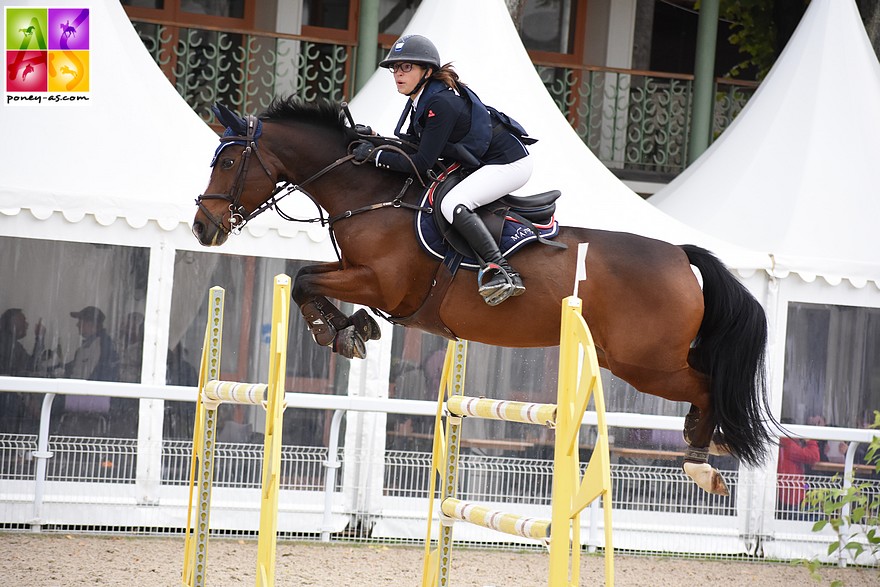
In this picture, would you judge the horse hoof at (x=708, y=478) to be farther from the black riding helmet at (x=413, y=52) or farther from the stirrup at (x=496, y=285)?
the black riding helmet at (x=413, y=52)

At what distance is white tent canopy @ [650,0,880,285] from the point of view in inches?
311

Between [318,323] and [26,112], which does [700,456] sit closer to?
[318,323]

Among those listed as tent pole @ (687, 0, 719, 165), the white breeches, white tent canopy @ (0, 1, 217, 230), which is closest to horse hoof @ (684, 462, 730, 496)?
the white breeches

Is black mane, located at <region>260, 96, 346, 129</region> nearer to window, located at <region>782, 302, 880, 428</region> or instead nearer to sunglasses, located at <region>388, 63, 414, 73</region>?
sunglasses, located at <region>388, 63, 414, 73</region>

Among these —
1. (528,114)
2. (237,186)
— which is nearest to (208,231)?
(237,186)

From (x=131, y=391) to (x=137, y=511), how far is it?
0.86 m

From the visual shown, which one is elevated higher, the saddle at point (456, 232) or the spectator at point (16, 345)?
the saddle at point (456, 232)

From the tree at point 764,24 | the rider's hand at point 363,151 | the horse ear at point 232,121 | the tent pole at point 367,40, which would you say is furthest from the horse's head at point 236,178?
the tree at point 764,24

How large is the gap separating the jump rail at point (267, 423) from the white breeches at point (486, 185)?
0.74 meters

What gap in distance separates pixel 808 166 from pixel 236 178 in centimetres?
526

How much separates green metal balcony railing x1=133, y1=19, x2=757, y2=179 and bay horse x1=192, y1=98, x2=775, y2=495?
7.26 metres

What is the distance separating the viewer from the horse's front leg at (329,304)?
4.27m

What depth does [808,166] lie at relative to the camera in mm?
8219

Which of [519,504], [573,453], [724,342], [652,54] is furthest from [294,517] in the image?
[652,54]
